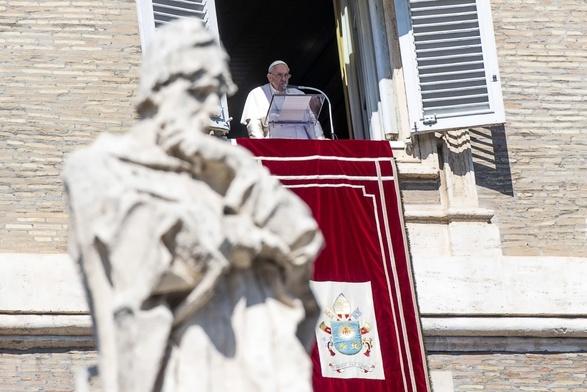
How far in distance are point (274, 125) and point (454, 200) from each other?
136 cm

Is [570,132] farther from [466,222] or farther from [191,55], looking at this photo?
[191,55]

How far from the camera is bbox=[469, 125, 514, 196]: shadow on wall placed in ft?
59.5

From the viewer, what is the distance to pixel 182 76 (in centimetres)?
891

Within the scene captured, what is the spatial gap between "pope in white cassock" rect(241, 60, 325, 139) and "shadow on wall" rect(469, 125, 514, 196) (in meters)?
1.15

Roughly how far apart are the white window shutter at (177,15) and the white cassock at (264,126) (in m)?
0.42

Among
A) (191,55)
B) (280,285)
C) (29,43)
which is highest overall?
(29,43)

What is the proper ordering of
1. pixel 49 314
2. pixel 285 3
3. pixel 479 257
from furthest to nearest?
pixel 285 3 < pixel 479 257 < pixel 49 314

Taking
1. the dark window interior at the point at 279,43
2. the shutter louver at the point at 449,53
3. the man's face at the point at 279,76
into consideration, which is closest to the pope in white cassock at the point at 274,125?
the man's face at the point at 279,76

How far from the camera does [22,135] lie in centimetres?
1692

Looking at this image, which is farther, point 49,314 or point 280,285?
point 49,314

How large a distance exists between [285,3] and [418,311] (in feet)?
22.4

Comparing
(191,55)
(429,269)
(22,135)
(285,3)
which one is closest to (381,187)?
(429,269)

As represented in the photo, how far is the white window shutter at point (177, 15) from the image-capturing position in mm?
17094

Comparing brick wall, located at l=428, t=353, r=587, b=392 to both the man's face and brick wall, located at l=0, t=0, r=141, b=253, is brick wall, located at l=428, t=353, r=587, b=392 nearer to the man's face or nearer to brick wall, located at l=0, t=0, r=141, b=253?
the man's face
